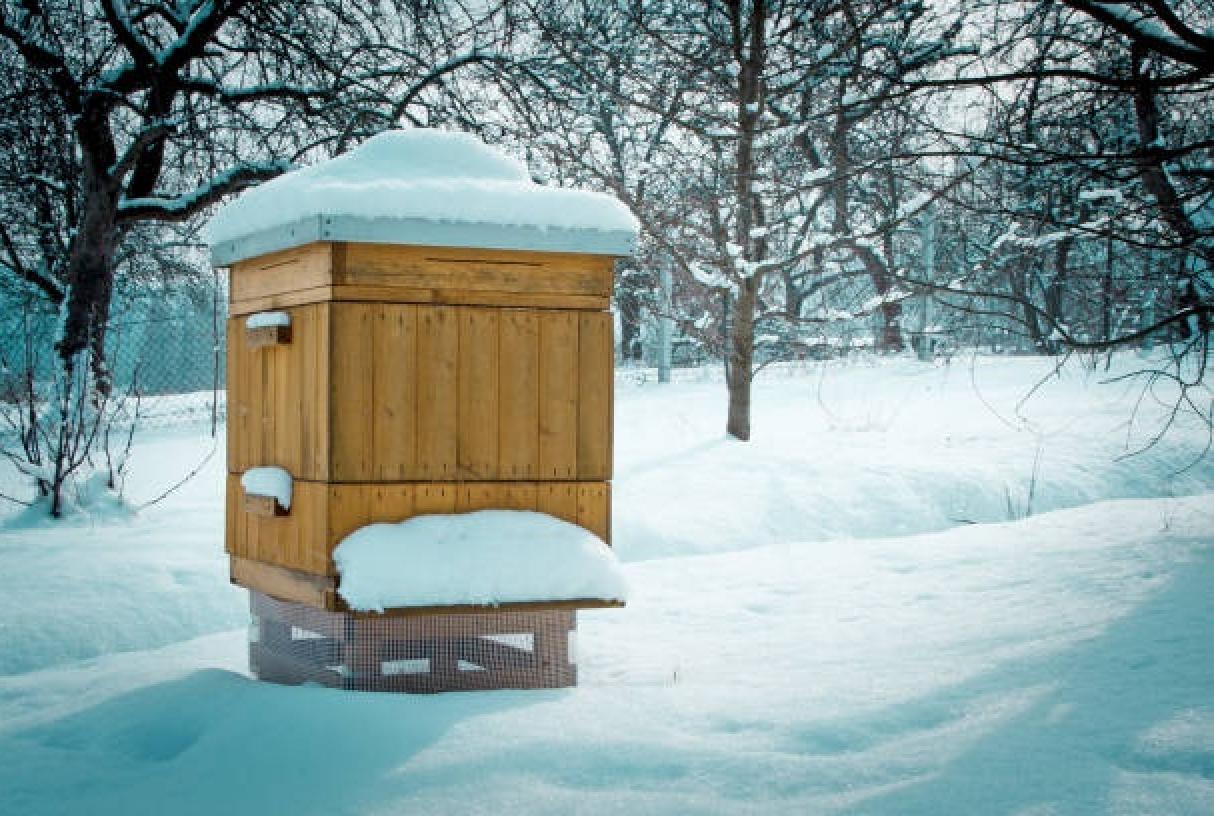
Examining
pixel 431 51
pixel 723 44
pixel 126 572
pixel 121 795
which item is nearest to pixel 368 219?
pixel 121 795

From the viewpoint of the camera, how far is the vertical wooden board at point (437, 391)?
4.41 meters

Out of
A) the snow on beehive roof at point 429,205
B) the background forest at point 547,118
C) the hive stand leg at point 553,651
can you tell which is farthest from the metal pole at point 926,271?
the hive stand leg at point 553,651

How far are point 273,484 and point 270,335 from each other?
60cm

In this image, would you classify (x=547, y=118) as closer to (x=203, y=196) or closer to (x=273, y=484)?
(x=203, y=196)

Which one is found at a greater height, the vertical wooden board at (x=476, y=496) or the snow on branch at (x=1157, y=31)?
the snow on branch at (x=1157, y=31)

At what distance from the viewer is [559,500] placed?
4.59 m

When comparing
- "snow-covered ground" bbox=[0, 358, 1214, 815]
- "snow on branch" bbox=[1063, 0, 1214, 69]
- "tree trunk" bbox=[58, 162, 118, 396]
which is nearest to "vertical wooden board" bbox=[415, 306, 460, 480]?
"snow-covered ground" bbox=[0, 358, 1214, 815]

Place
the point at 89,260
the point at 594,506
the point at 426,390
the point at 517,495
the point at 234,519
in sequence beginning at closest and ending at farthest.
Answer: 1. the point at 426,390
2. the point at 517,495
3. the point at 594,506
4. the point at 234,519
5. the point at 89,260

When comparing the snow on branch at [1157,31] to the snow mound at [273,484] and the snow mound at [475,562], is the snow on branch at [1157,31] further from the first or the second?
the snow mound at [273,484]

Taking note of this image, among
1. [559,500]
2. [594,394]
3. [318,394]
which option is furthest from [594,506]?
[318,394]

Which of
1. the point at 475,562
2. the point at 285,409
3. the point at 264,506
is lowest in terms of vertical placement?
the point at 475,562

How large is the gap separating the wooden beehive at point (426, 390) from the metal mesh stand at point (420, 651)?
0.23 metres

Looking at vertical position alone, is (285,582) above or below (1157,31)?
below

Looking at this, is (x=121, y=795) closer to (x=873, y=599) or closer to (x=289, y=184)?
(x=289, y=184)
